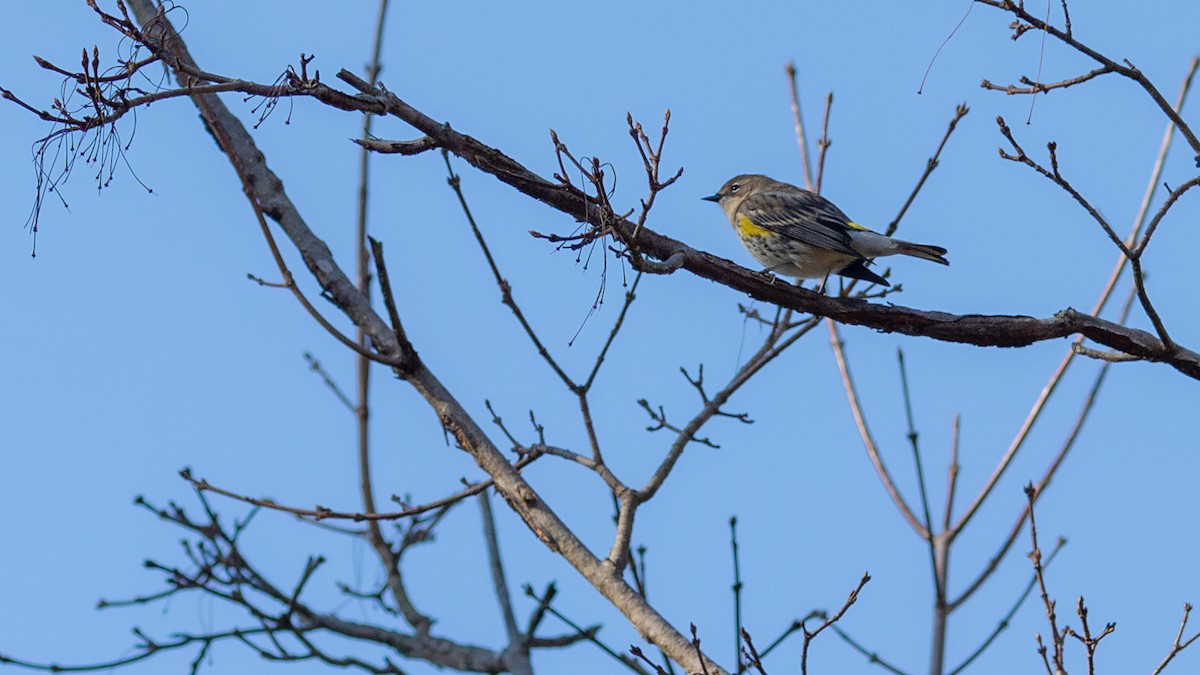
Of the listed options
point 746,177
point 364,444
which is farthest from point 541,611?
point 746,177

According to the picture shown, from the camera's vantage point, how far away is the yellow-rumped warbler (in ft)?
25.6

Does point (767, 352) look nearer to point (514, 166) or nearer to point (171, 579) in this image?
point (514, 166)

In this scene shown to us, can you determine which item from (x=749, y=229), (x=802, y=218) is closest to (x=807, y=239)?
(x=802, y=218)

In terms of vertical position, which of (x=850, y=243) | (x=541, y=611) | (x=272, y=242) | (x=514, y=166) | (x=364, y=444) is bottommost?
(x=541, y=611)

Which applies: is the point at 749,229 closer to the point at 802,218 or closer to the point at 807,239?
the point at 802,218

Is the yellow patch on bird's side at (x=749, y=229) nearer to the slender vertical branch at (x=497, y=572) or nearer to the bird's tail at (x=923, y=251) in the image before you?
the bird's tail at (x=923, y=251)

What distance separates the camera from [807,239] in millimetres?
8094

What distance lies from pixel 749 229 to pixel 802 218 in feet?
1.92

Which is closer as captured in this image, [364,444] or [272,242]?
[272,242]

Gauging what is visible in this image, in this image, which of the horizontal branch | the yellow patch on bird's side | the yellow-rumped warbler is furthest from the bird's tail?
the horizontal branch

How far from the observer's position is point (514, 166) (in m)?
4.78

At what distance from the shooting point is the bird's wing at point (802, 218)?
8.02 metres

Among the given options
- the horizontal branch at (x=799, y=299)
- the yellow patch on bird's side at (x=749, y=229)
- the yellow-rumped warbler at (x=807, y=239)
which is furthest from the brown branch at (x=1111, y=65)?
the yellow patch on bird's side at (x=749, y=229)

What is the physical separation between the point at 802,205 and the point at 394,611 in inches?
154
